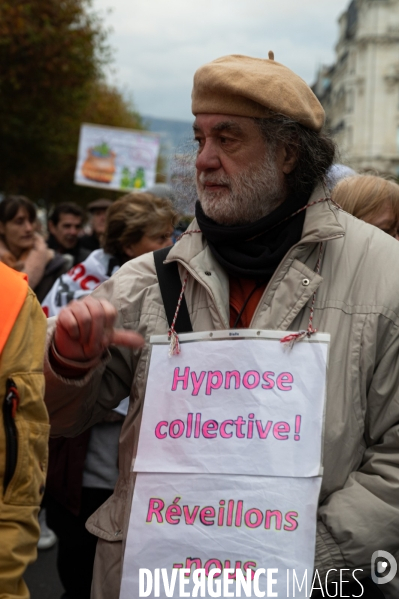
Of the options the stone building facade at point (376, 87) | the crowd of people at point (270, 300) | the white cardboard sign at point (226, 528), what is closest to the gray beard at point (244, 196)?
the crowd of people at point (270, 300)

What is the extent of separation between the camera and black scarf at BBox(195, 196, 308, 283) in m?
2.33

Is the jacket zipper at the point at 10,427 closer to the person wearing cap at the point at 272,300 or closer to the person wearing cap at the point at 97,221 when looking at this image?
the person wearing cap at the point at 272,300

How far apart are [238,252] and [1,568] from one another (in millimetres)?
1111

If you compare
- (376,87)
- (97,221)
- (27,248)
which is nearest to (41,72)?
(97,221)

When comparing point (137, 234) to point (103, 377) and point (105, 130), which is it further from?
point (105, 130)

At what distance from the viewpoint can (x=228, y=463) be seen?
2111 mm

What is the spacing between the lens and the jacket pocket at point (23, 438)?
5.49 ft

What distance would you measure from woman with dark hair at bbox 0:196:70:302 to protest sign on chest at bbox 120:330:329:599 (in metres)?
3.43

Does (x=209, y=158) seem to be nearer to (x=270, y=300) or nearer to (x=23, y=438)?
(x=270, y=300)

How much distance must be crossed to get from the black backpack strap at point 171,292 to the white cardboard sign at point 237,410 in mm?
85

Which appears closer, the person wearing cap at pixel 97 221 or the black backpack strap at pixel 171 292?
the black backpack strap at pixel 171 292

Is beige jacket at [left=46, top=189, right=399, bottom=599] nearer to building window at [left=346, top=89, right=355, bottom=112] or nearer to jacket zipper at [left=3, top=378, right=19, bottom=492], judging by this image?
jacket zipper at [left=3, top=378, right=19, bottom=492]

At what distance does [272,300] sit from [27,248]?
149 inches

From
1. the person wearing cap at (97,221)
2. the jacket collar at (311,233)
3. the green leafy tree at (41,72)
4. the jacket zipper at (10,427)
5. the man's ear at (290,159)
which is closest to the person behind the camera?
the jacket zipper at (10,427)
